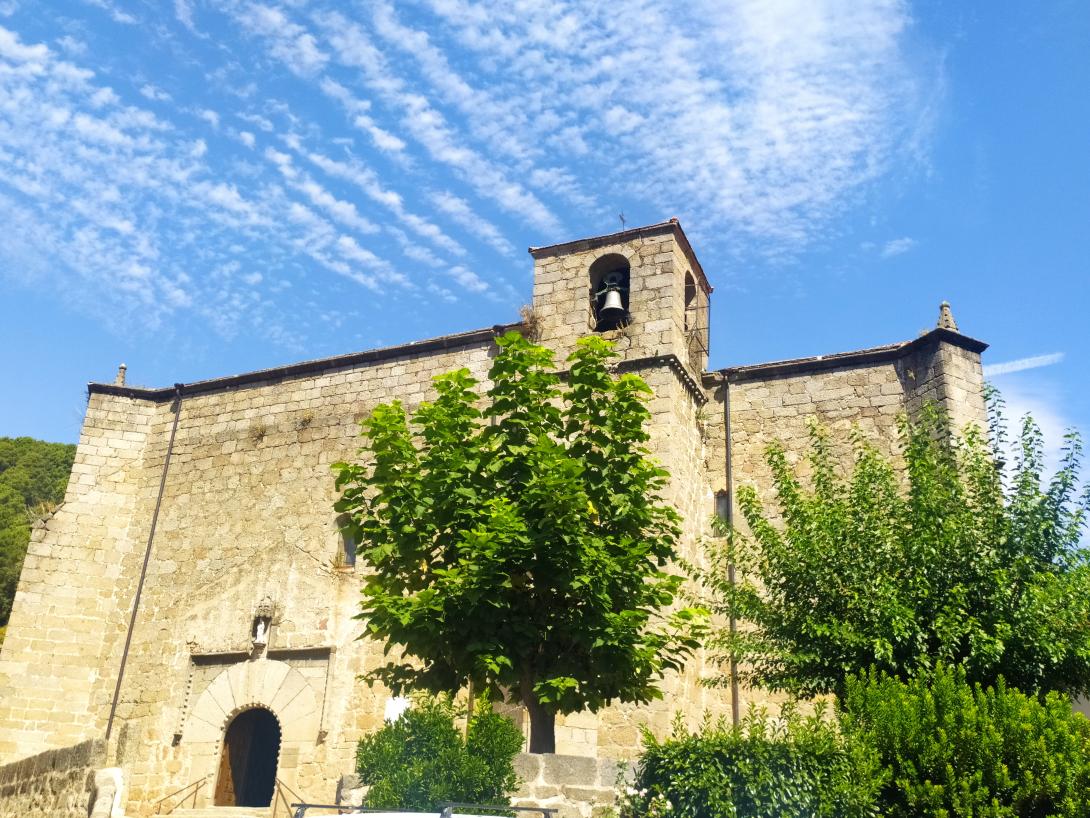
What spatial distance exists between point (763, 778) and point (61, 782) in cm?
1024

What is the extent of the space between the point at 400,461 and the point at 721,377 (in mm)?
7558

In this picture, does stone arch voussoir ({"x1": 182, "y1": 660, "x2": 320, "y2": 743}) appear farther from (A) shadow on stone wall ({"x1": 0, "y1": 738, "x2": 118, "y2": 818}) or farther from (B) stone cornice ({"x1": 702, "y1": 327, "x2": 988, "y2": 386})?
(B) stone cornice ({"x1": 702, "y1": 327, "x2": 988, "y2": 386})

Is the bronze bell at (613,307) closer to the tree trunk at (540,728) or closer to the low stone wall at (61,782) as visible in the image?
the tree trunk at (540,728)

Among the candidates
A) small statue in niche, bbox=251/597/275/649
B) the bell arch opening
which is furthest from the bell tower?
small statue in niche, bbox=251/597/275/649

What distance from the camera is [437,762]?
11391 mm

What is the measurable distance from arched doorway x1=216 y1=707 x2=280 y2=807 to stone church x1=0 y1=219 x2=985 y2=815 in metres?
0.04

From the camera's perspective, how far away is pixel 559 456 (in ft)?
33.2

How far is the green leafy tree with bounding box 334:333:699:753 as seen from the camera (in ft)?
31.5

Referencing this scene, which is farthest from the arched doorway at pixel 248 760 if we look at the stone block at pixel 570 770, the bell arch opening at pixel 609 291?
the stone block at pixel 570 770

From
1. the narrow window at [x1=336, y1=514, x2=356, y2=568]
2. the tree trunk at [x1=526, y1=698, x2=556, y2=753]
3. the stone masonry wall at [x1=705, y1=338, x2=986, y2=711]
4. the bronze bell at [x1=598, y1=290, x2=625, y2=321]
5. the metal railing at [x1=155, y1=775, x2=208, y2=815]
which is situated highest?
the bronze bell at [x1=598, y1=290, x2=625, y2=321]

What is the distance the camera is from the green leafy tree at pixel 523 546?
9609 mm

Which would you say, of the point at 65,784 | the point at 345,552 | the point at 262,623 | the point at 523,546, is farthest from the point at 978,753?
the point at 65,784

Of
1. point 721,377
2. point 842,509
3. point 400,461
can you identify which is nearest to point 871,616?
point 842,509

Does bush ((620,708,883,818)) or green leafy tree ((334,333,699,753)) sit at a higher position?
green leafy tree ((334,333,699,753))
